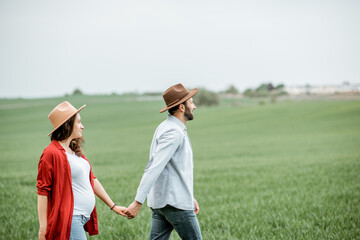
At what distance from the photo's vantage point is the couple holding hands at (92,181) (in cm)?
334

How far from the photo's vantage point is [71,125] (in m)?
3.57

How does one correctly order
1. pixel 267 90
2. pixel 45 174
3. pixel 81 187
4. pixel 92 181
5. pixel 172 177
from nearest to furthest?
pixel 45 174, pixel 81 187, pixel 172 177, pixel 92 181, pixel 267 90

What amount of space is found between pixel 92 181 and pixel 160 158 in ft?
2.35

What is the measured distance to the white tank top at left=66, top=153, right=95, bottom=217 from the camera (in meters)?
3.48

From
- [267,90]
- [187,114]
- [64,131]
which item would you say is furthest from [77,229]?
[267,90]

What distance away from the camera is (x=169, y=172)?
12.2ft

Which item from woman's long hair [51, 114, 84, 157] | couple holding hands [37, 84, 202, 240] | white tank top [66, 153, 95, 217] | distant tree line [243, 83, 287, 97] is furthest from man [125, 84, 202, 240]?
distant tree line [243, 83, 287, 97]

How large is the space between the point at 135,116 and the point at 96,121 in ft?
26.5

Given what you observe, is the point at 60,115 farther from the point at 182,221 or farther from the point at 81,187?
the point at 182,221

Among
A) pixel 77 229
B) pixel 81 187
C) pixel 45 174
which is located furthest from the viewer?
pixel 81 187

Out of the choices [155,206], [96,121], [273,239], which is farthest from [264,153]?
[96,121]

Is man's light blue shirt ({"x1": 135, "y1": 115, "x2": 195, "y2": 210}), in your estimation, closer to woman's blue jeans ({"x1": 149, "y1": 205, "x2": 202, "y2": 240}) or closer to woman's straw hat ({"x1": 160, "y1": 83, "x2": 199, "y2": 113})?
woman's blue jeans ({"x1": 149, "y1": 205, "x2": 202, "y2": 240})

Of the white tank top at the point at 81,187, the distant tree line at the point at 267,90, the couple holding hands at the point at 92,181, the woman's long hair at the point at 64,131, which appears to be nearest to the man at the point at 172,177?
Result: the couple holding hands at the point at 92,181

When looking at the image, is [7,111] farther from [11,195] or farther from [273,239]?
[273,239]
